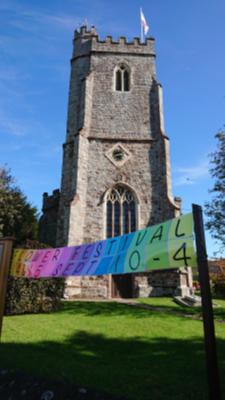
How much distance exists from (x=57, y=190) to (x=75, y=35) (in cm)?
1205

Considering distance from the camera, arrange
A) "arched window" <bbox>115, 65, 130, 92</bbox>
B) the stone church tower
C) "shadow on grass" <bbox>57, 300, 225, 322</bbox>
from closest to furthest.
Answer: "shadow on grass" <bbox>57, 300, 225, 322</bbox>, the stone church tower, "arched window" <bbox>115, 65, 130, 92</bbox>

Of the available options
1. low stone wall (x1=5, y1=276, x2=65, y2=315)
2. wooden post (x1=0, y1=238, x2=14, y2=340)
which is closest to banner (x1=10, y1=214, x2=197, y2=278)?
wooden post (x1=0, y1=238, x2=14, y2=340)

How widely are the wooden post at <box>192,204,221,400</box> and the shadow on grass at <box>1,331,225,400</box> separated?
1.14m

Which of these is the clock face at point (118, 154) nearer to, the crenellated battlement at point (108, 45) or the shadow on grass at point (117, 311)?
the crenellated battlement at point (108, 45)

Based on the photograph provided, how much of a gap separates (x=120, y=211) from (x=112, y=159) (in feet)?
11.0

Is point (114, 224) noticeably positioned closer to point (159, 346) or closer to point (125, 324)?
point (125, 324)

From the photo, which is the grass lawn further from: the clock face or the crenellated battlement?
the crenellated battlement

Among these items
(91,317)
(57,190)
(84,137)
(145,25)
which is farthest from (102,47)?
(91,317)

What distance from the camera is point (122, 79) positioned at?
2214 cm

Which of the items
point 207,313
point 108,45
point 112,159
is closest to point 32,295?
point 207,313

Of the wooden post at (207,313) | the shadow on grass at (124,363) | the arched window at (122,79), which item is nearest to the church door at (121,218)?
the arched window at (122,79)

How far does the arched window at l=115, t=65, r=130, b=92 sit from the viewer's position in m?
22.0

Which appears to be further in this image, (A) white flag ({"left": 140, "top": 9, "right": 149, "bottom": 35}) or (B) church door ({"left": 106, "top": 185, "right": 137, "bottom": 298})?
(A) white flag ({"left": 140, "top": 9, "right": 149, "bottom": 35})

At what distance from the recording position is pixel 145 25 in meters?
25.1
